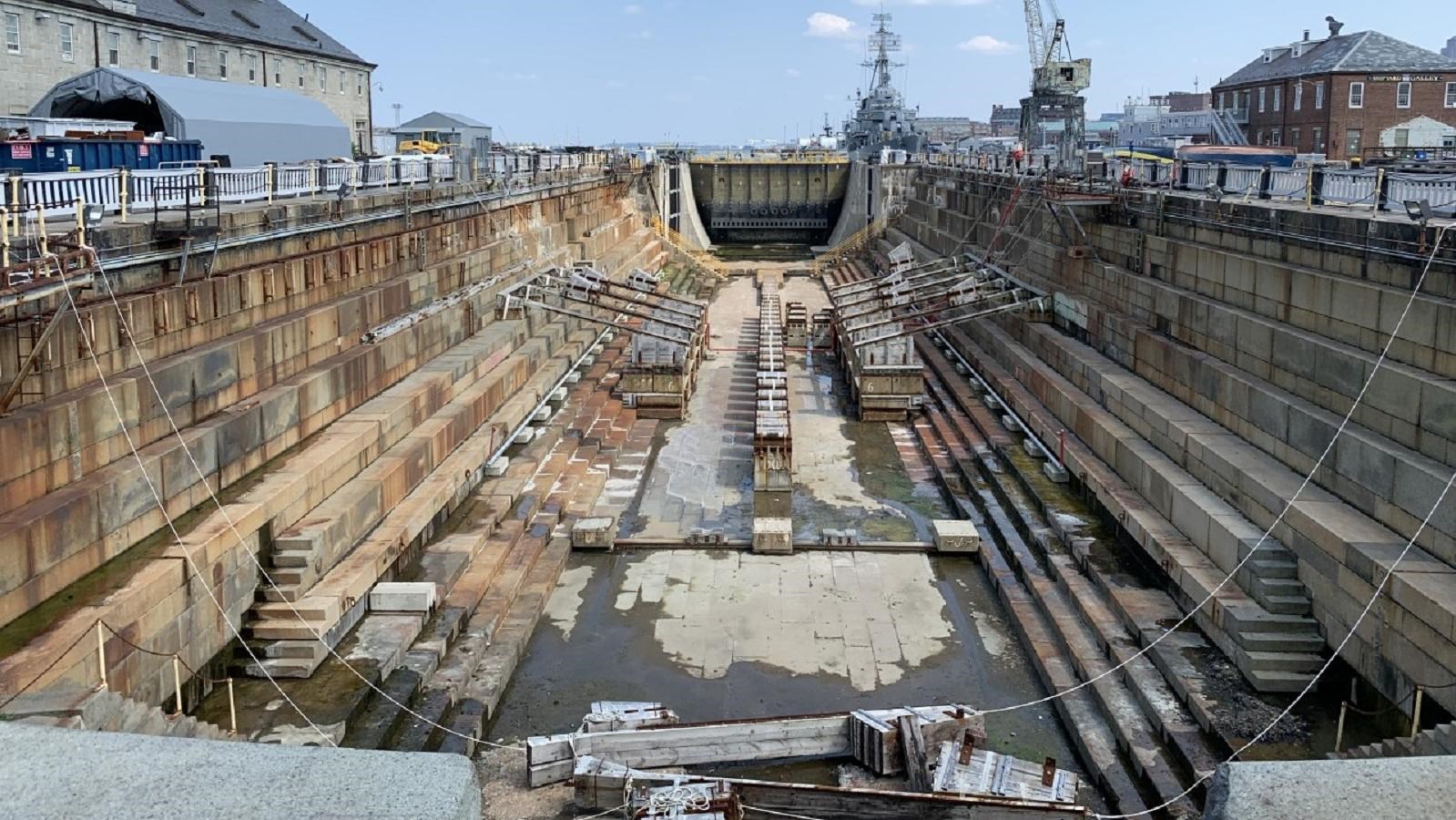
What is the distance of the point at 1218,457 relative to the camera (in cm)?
1579

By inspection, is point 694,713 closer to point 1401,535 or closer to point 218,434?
point 218,434

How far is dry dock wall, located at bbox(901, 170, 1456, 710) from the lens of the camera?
11938 millimetres

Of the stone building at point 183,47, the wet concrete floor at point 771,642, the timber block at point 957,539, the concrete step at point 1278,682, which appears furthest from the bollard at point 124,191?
the stone building at point 183,47

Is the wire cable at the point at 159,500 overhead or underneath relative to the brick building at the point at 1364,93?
underneath

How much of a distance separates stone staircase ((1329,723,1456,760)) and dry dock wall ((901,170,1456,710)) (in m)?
0.76

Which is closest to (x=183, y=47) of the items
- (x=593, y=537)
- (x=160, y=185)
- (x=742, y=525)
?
(x=160, y=185)

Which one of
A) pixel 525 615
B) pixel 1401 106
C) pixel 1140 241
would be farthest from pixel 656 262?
pixel 525 615

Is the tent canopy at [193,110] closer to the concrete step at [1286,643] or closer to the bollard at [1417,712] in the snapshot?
the concrete step at [1286,643]

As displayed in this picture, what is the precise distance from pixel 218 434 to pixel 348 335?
6254mm

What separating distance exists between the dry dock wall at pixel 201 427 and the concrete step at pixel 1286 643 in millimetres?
10441

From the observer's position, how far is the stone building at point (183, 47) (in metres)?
31.9

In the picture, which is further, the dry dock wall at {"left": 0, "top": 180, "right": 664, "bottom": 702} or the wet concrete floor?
the wet concrete floor

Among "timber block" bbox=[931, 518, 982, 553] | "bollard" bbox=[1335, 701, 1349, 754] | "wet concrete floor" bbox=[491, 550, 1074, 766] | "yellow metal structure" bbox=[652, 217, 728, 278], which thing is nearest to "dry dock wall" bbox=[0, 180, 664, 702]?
"wet concrete floor" bbox=[491, 550, 1074, 766]

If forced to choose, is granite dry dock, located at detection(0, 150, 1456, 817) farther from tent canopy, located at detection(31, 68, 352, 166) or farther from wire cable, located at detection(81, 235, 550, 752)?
tent canopy, located at detection(31, 68, 352, 166)
